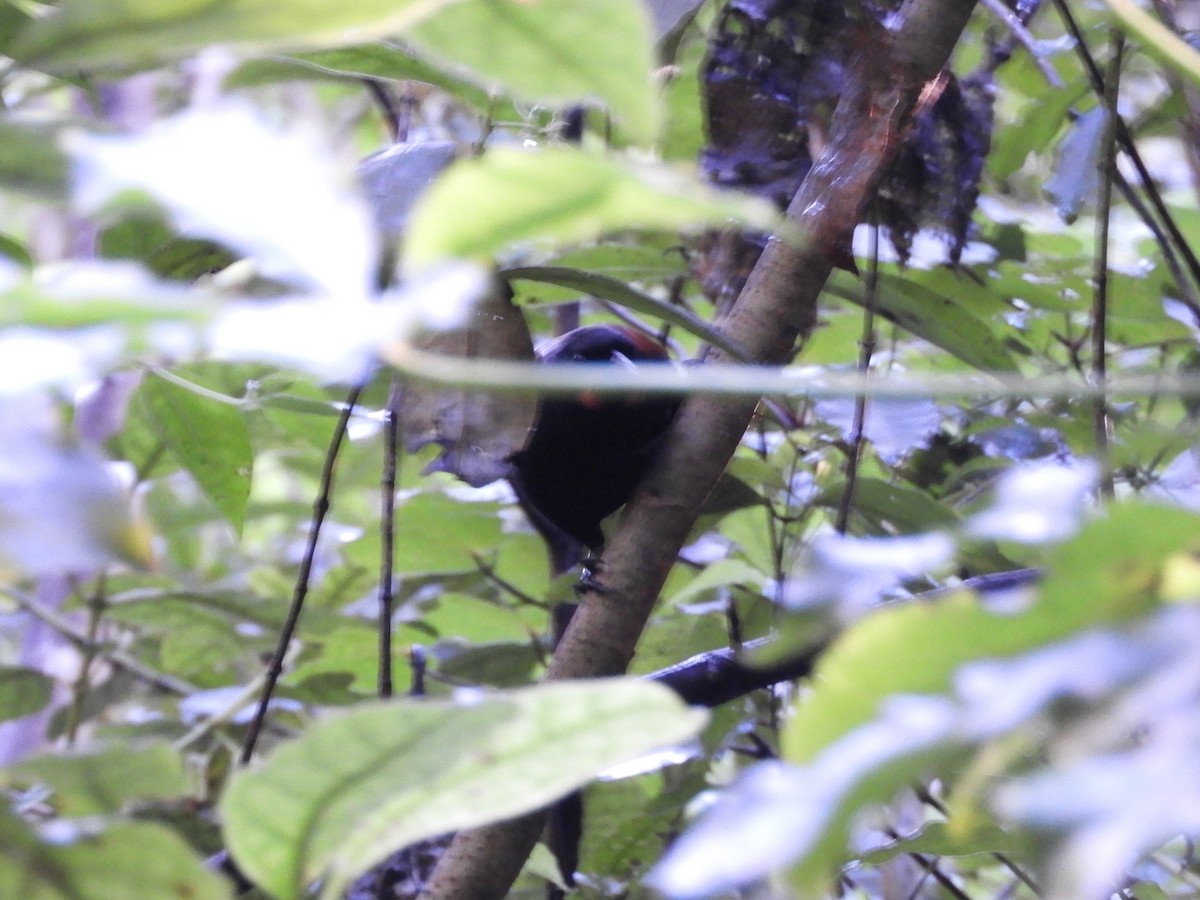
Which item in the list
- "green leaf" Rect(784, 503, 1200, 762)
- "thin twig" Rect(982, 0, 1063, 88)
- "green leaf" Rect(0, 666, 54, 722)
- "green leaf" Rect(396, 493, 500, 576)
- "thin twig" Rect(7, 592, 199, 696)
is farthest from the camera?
"thin twig" Rect(7, 592, 199, 696)

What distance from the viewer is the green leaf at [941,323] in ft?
3.91

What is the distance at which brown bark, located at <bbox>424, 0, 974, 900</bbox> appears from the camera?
35.1 inches

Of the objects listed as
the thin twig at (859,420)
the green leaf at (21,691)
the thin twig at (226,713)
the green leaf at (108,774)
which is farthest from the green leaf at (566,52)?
the green leaf at (21,691)

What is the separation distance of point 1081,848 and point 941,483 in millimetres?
1266

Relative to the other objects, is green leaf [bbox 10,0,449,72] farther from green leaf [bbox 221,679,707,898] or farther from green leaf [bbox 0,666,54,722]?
green leaf [bbox 0,666,54,722]

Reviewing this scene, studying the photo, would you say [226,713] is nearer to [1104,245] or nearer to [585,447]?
[585,447]

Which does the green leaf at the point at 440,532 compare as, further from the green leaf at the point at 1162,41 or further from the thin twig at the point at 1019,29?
the green leaf at the point at 1162,41

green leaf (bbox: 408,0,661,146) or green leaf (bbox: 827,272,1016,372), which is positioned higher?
green leaf (bbox: 408,0,661,146)

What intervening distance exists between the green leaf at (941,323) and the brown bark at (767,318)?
0.25m

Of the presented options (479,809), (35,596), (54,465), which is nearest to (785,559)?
(479,809)

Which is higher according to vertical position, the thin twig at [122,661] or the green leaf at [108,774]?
the green leaf at [108,774]

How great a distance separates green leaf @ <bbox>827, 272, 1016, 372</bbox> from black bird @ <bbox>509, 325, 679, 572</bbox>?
30 cm

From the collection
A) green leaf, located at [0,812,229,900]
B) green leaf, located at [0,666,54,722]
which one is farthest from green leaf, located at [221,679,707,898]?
green leaf, located at [0,666,54,722]

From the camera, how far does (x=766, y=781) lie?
34 cm
